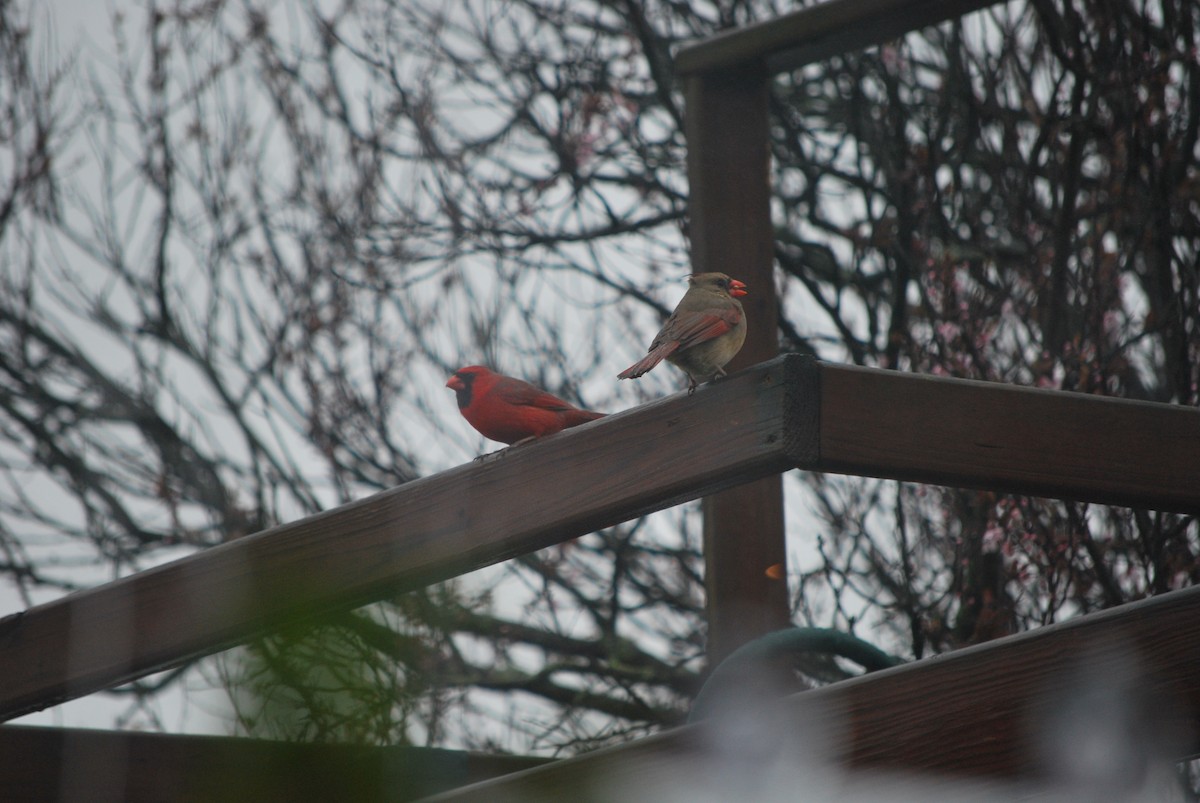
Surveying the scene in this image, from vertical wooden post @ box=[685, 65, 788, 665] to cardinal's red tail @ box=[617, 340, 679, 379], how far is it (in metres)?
0.61

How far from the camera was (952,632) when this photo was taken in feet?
14.8

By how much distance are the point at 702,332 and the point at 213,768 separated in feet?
5.40

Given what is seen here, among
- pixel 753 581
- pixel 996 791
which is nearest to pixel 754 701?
pixel 996 791

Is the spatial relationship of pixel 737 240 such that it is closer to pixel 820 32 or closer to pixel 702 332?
pixel 820 32

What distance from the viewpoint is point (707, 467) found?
1726mm

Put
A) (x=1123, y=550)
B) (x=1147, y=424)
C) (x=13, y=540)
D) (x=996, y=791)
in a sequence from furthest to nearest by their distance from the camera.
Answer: (x=13, y=540) → (x=1123, y=550) → (x=1147, y=424) → (x=996, y=791)

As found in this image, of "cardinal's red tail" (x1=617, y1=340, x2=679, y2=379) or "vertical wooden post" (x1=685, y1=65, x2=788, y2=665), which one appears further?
"vertical wooden post" (x1=685, y1=65, x2=788, y2=665)

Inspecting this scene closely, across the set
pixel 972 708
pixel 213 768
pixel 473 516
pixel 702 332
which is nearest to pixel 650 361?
pixel 702 332

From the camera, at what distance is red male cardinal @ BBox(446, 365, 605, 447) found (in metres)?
2.59

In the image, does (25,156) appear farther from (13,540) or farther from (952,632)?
(952,632)

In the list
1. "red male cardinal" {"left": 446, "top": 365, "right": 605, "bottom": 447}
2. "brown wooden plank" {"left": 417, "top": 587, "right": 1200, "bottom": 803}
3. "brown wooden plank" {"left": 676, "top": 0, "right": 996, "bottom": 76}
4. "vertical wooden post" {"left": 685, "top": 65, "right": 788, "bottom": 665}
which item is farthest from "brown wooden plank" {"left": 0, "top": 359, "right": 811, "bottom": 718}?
"brown wooden plank" {"left": 676, "top": 0, "right": 996, "bottom": 76}

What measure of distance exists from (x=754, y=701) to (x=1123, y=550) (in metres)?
2.88

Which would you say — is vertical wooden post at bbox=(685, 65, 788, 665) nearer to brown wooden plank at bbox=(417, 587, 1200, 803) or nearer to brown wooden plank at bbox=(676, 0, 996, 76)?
brown wooden plank at bbox=(676, 0, 996, 76)

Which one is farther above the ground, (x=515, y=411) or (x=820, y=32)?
(x=820, y=32)
